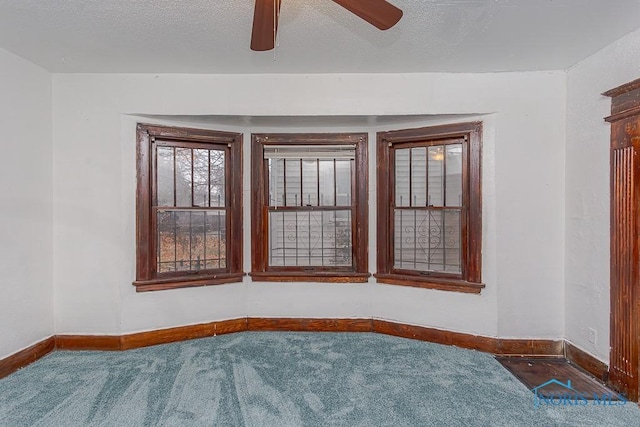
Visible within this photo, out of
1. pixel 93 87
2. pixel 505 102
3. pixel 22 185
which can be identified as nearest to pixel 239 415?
pixel 22 185

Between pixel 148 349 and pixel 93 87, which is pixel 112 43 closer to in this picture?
pixel 93 87

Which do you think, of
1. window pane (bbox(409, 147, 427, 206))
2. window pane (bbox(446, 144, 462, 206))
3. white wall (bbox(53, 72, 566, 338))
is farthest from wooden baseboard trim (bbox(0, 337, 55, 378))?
Result: window pane (bbox(446, 144, 462, 206))

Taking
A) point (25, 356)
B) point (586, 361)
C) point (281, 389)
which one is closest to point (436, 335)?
point (586, 361)

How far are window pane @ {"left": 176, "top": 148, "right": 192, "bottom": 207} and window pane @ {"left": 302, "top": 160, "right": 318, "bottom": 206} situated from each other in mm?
1143

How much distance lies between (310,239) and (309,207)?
13.7 inches

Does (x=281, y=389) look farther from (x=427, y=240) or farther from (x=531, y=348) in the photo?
(x=531, y=348)

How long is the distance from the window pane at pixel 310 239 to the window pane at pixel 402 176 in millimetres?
601

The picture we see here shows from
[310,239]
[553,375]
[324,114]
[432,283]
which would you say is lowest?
[553,375]

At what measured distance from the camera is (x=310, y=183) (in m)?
3.82

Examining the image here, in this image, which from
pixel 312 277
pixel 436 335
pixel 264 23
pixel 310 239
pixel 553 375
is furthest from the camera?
pixel 310 239

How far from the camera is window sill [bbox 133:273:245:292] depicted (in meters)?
3.36

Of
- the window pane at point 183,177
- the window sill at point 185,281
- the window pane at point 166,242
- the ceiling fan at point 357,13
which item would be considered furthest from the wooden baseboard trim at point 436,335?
the ceiling fan at point 357,13

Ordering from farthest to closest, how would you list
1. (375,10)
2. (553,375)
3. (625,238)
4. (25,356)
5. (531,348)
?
(531,348) < (25,356) < (553,375) < (625,238) < (375,10)

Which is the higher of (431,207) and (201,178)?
(201,178)
